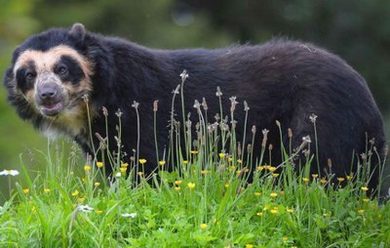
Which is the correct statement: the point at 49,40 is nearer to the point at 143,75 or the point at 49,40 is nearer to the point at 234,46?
the point at 143,75

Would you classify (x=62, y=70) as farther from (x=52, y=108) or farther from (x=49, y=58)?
(x=52, y=108)

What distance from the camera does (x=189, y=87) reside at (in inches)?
464

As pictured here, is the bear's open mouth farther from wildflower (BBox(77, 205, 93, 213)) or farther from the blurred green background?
the blurred green background

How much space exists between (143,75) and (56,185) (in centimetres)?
236

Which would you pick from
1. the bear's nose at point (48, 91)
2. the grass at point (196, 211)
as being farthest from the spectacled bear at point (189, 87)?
the grass at point (196, 211)

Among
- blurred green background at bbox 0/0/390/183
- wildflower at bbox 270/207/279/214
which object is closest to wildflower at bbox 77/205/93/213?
wildflower at bbox 270/207/279/214

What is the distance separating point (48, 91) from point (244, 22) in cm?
2206

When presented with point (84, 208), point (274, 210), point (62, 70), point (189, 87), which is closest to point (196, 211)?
point (274, 210)

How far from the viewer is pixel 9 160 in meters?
18.9

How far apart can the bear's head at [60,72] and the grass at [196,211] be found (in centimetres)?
148

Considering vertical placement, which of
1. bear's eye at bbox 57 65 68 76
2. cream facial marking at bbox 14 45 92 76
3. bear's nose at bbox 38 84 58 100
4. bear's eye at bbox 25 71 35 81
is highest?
cream facial marking at bbox 14 45 92 76

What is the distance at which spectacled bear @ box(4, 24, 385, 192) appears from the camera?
11375mm

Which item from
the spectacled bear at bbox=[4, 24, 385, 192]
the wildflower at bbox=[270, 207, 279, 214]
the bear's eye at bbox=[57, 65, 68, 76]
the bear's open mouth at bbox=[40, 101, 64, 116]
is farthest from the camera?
the bear's eye at bbox=[57, 65, 68, 76]

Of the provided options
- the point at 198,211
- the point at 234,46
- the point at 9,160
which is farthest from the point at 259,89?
the point at 9,160
